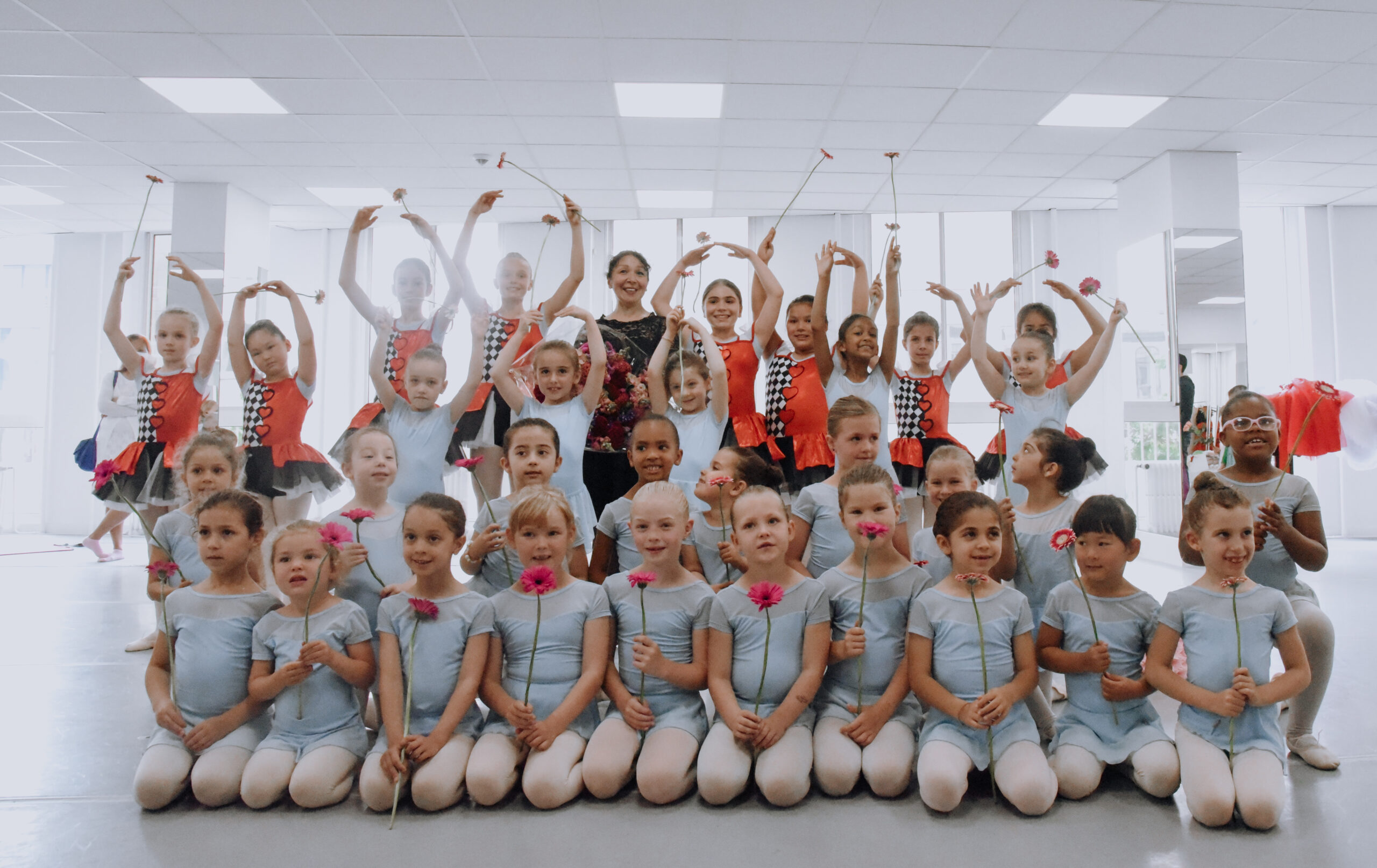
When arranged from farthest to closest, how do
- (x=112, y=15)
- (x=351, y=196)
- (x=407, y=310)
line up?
(x=351, y=196)
(x=112, y=15)
(x=407, y=310)

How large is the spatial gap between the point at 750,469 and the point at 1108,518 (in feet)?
3.21

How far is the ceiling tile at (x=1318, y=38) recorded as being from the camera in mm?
3990

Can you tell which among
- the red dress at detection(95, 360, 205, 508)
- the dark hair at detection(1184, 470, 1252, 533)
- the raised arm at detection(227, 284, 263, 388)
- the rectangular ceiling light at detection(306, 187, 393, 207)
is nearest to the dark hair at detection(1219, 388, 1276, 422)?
the dark hair at detection(1184, 470, 1252, 533)

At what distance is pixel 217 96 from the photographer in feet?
16.1

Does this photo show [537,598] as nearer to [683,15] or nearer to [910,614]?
[910,614]

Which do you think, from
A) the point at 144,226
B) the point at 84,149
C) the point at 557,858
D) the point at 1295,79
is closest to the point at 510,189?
the point at 84,149

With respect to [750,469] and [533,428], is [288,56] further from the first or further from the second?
[750,469]

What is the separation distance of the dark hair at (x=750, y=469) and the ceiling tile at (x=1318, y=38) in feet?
11.8

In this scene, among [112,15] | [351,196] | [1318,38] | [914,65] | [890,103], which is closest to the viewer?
[112,15]

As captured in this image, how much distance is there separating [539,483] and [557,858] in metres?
1.07

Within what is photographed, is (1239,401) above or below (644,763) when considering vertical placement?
above

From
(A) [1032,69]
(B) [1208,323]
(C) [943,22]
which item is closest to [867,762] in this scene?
(C) [943,22]

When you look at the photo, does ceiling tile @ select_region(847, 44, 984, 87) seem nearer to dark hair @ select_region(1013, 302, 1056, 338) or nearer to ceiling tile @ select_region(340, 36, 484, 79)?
dark hair @ select_region(1013, 302, 1056, 338)

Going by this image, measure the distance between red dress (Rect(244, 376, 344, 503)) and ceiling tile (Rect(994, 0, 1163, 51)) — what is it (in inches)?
145
